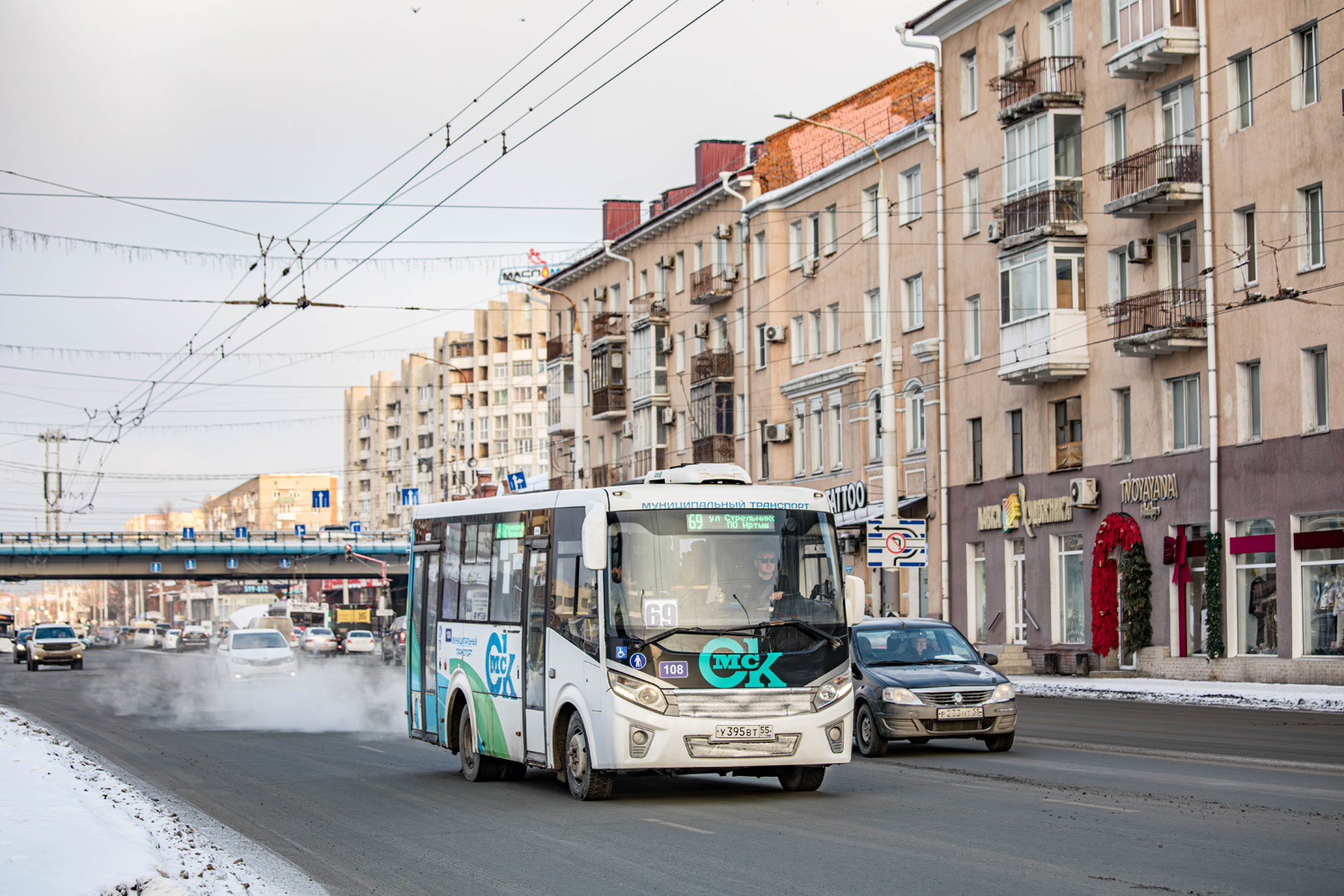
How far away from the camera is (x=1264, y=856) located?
10133 millimetres

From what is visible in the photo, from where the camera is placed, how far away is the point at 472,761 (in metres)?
17.1

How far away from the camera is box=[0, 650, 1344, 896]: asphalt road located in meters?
9.89

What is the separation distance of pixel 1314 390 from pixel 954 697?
57.4ft

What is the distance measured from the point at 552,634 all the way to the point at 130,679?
130ft

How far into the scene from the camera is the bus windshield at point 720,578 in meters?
14.1

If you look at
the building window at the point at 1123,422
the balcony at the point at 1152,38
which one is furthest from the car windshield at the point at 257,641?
the balcony at the point at 1152,38

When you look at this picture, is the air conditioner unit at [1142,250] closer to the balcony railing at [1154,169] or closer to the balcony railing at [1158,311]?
the balcony railing at [1158,311]

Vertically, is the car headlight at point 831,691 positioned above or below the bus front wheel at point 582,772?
above

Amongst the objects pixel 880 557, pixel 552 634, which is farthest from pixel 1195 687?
pixel 552 634

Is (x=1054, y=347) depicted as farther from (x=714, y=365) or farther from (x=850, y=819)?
(x=850, y=819)

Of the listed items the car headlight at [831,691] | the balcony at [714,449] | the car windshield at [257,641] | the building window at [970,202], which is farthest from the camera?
the balcony at [714,449]

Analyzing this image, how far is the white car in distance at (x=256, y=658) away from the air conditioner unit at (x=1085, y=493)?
18440 millimetres

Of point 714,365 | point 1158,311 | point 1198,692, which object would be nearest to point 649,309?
point 714,365

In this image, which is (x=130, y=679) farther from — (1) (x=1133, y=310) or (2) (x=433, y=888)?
(2) (x=433, y=888)
